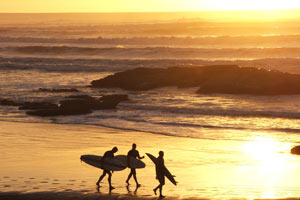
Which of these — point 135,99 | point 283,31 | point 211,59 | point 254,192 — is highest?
point 283,31

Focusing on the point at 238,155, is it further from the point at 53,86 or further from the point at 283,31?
the point at 283,31

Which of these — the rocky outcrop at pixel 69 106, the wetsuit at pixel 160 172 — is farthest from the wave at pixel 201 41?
the wetsuit at pixel 160 172

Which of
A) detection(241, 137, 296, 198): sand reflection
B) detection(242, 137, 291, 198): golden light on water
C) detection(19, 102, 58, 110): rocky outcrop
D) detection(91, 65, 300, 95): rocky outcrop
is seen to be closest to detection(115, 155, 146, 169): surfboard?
detection(241, 137, 296, 198): sand reflection

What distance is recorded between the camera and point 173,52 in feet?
242

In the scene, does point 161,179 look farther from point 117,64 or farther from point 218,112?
point 117,64

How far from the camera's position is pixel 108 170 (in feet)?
56.7

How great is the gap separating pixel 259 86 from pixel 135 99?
7794 mm

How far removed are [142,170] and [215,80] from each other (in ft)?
74.4

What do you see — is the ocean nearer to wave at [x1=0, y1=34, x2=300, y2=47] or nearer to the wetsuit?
wave at [x1=0, y1=34, x2=300, y2=47]

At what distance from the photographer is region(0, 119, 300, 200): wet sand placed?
16.2 metres

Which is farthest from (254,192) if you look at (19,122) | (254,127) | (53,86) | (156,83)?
(53,86)

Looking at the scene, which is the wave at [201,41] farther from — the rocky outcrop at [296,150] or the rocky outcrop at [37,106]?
the rocky outcrop at [296,150]

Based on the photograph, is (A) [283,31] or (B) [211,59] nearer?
(B) [211,59]

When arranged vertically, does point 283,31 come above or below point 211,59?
above
